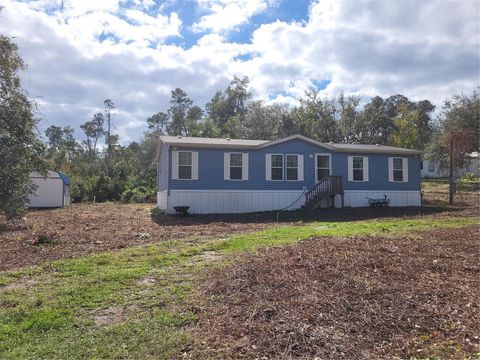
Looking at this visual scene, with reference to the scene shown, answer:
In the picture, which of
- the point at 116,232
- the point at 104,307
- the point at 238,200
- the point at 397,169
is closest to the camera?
the point at 104,307

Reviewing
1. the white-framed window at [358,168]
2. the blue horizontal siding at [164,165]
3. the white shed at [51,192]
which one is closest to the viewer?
the blue horizontal siding at [164,165]

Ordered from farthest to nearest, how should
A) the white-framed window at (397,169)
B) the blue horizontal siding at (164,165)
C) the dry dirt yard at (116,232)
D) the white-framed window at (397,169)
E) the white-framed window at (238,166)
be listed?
1. the white-framed window at (397,169)
2. the white-framed window at (397,169)
3. the white-framed window at (238,166)
4. the blue horizontal siding at (164,165)
5. the dry dirt yard at (116,232)

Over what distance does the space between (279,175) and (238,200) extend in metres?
2.28

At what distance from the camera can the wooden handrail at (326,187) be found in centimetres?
1973

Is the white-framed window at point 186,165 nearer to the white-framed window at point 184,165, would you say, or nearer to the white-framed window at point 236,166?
the white-framed window at point 184,165

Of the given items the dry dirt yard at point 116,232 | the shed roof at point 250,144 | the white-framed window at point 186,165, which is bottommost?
the dry dirt yard at point 116,232

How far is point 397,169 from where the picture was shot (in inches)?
863

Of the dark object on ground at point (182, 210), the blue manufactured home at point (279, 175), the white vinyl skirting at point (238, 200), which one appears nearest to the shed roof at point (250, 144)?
the blue manufactured home at point (279, 175)

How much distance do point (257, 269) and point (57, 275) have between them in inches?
123

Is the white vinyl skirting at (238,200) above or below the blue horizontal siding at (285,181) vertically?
below

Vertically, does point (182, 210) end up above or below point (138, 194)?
below

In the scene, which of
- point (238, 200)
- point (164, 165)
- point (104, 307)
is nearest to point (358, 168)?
point (238, 200)

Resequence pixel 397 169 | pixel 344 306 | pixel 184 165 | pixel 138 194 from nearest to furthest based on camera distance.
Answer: pixel 344 306, pixel 184 165, pixel 397 169, pixel 138 194

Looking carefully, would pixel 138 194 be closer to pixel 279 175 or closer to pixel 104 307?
pixel 279 175
